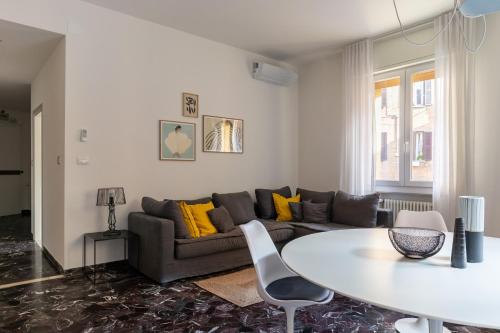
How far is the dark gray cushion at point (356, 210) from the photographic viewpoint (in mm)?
4188

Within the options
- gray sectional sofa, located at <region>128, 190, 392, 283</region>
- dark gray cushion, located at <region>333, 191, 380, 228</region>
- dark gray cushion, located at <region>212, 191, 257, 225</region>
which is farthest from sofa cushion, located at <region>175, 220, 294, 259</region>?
dark gray cushion, located at <region>333, 191, 380, 228</region>

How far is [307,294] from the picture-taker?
186cm

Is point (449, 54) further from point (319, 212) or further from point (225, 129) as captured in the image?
point (225, 129)

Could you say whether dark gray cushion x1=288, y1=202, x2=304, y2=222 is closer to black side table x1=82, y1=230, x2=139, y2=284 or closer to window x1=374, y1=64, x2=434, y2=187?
window x1=374, y1=64, x2=434, y2=187

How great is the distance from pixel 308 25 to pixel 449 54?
1.69 metres

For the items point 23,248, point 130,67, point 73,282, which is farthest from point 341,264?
point 23,248

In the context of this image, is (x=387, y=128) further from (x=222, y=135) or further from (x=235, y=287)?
(x=235, y=287)

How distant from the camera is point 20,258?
4188 millimetres

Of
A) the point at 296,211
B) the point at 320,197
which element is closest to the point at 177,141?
the point at 296,211

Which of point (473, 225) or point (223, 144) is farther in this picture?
point (223, 144)

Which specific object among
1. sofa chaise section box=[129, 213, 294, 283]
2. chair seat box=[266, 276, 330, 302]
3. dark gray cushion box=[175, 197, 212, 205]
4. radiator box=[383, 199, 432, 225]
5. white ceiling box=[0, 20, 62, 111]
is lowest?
sofa chaise section box=[129, 213, 294, 283]

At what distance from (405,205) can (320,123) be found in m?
1.89

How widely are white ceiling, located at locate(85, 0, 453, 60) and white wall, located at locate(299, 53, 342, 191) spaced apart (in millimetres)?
659

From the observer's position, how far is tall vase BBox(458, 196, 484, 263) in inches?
61.7
